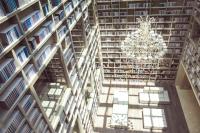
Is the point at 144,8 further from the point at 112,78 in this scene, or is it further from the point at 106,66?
the point at 112,78

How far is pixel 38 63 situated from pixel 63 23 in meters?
2.00

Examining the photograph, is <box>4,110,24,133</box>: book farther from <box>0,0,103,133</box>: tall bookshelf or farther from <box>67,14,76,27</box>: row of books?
<box>67,14,76,27</box>: row of books

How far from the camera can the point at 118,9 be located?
9203mm

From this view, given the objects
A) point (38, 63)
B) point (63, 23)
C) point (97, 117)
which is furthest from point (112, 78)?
point (38, 63)

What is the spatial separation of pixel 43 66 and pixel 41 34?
0.79 m

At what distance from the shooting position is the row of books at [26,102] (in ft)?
12.3

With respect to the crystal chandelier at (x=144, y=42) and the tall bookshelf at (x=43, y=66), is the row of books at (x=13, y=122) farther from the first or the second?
the crystal chandelier at (x=144, y=42)

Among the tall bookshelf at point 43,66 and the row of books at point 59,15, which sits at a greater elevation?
the row of books at point 59,15

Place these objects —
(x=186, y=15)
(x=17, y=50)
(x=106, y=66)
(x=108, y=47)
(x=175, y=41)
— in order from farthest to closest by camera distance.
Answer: (x=106, y=66), (x=108, y=47), (x=175, y=41), (x=186, y=15), (x=17, y=50)

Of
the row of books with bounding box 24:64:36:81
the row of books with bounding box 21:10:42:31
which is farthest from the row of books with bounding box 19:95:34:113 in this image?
the row of books with bounding box 21:10:42:31

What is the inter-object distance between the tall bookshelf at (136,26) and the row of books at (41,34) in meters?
5.03

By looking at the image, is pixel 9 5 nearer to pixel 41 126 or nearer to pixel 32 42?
pixel 32 42

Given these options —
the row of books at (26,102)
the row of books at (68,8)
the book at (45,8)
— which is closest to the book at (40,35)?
the book at (45,8)

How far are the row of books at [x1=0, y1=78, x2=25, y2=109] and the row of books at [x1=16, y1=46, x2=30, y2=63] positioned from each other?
0.42 m
